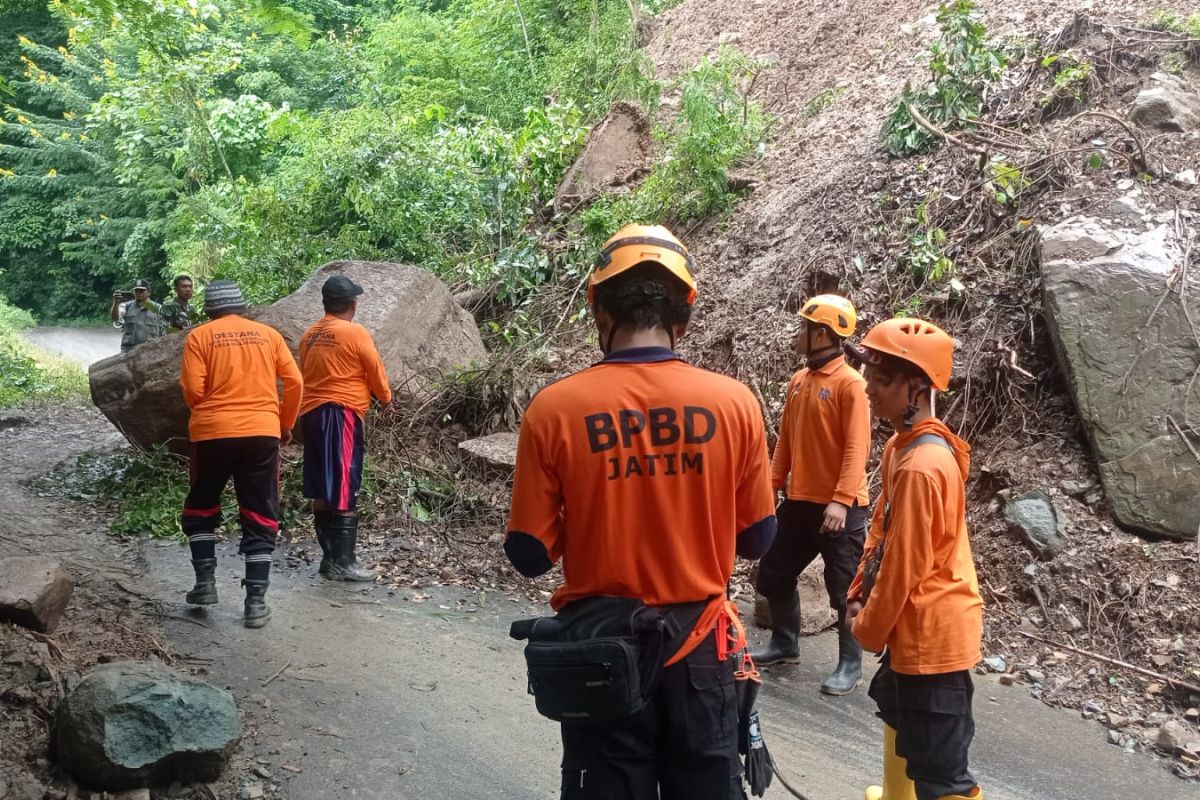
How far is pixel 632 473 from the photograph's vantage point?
2354mm

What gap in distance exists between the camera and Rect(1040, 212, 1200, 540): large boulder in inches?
227

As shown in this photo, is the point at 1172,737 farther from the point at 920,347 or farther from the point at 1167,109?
the point at 1167,109

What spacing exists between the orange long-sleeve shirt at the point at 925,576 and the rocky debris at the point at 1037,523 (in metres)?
3.25

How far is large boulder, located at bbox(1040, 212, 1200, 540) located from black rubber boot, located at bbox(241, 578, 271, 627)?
5.04 m

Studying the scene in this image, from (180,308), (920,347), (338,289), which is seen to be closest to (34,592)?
(338,289)

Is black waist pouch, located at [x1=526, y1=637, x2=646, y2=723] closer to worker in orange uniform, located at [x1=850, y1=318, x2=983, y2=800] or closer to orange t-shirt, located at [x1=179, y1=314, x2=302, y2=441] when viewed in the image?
worker in orange uniform, located at [x1=850, y1=318, x2=983, y2=800]

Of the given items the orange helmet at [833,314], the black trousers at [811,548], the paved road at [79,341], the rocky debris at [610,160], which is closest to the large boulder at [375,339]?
the rocky debris at [610,160]

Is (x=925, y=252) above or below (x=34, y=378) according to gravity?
above

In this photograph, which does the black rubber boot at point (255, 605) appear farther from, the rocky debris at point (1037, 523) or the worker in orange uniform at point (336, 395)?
the rocky debris at point (1037, 523)

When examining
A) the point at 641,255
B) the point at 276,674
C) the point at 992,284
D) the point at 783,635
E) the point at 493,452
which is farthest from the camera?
the point at 493,452

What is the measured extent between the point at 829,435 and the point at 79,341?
2716 centimetres

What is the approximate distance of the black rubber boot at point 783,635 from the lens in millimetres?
5109

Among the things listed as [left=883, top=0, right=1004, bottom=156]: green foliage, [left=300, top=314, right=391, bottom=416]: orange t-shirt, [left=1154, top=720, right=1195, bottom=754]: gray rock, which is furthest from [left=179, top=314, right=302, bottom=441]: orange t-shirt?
[left=883, top=0, right=1004, bottom=156]: green foliage

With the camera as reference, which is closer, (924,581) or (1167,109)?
(924,581)
